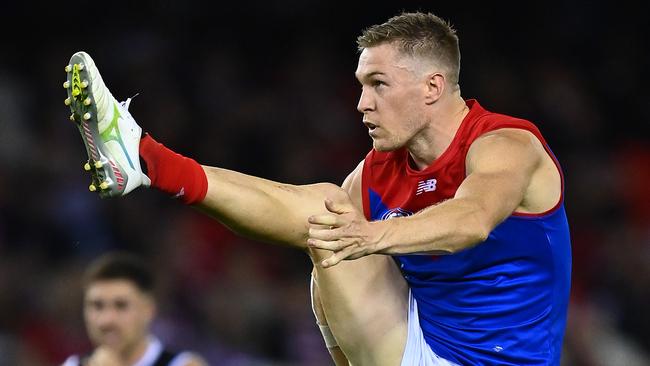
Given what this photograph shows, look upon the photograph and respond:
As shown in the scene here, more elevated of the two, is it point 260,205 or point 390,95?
point 390,95

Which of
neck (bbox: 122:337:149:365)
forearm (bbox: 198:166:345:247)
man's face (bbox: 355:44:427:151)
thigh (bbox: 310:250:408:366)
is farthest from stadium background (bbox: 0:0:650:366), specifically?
man's face (bbox: 355:44:427:151)

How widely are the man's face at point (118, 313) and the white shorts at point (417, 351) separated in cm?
152

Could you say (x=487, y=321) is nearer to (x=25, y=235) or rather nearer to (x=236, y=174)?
(x=236, y=174)

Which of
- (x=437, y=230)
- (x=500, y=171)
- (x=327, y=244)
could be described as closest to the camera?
(x=327, y=244)

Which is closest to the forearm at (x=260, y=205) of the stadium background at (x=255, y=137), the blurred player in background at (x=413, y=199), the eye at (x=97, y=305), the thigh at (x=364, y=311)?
the blurred player in background at (x=413, y=199)

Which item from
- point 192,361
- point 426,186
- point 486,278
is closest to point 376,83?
point 426,186

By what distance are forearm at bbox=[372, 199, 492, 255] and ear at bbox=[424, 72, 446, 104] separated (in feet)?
2.69

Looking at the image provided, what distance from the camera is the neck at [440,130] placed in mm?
4020

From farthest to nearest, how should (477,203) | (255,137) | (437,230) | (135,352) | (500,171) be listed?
(255,137) < (135,352) < (500,171) < (477,203) < (437,230)

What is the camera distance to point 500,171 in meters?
3.46

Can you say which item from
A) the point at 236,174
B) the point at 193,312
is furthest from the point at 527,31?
the point at 236,174

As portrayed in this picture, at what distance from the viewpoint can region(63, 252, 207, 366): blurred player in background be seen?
509 centimetres

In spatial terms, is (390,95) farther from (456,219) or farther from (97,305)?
(97,305)

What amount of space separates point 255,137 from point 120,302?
11.6 feet
